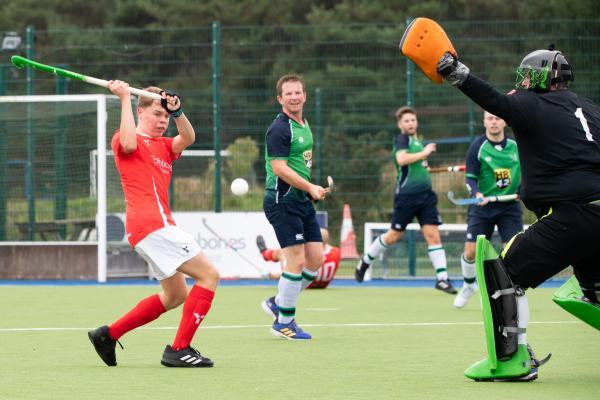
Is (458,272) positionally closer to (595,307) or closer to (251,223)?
(251,223)

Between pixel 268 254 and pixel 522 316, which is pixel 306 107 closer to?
pixel 268 254

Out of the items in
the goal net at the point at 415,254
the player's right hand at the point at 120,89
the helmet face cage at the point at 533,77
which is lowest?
the goal net at the point at 415,254

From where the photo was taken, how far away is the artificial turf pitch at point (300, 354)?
6.71 m

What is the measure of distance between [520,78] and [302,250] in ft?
10.6

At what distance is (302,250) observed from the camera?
989 cm

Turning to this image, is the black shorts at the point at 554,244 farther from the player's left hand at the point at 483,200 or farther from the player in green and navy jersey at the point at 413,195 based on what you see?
the player in green and navy jersey at the point at 413,195

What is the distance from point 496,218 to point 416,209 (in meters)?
2.46

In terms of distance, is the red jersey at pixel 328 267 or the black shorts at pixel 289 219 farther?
the red jersey at pixel 328 267

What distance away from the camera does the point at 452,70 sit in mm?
6707

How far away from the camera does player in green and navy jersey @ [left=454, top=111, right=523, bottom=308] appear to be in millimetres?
12844

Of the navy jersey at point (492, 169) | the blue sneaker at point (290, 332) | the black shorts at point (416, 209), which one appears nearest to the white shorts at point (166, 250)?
the blue sneaker at point (290, 332)

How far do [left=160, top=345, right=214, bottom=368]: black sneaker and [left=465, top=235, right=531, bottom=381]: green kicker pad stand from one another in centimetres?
166

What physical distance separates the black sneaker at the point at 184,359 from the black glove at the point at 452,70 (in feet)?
7.66

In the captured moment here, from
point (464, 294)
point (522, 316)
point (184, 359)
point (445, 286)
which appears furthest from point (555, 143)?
point (445, 286)
